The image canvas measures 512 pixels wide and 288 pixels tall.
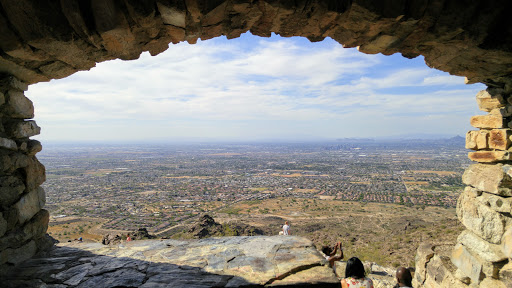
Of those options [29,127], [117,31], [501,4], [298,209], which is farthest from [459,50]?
[298,209]

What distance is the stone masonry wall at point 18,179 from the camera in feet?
11.2

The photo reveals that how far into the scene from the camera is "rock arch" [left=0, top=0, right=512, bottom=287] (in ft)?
8.92

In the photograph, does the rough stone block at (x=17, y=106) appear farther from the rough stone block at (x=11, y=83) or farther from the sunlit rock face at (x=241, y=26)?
the sunlit rock face at (x=241, y=26)

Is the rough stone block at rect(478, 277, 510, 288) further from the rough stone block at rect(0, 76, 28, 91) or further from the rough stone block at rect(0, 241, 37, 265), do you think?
the rough stone block at rect(0, 76, 28, 91)

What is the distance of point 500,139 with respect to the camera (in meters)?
3.49

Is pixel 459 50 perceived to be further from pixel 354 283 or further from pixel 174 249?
pixel 174 249

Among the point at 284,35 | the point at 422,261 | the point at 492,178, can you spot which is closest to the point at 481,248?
the point at 492,178

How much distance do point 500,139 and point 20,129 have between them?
20.6ft

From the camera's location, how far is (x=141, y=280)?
3396mm

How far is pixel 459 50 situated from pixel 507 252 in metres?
2.36

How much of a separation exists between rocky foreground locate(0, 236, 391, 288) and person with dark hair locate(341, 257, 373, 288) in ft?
0.98

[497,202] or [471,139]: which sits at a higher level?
[471,139]

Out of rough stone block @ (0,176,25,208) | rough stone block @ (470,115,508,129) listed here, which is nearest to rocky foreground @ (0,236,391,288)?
rough stone block @ (0,176,25,208)

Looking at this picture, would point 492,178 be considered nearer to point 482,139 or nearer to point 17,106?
point 482,139
